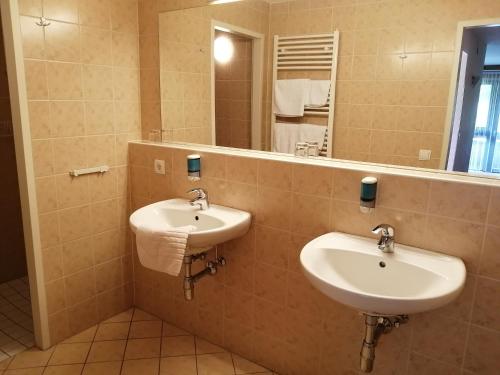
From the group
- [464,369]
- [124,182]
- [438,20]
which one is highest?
[438,20]

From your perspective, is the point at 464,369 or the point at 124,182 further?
the point at 124,182

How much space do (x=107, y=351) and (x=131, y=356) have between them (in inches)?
6.0

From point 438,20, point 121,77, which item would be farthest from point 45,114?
point 438,20

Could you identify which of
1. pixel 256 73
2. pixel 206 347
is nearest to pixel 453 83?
pixel 256 73

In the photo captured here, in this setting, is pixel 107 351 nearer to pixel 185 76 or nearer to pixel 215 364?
pixel 215 364

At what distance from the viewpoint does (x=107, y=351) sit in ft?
7.39

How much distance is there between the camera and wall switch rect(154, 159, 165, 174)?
235 cm

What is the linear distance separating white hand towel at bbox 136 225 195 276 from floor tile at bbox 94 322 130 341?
0.86m

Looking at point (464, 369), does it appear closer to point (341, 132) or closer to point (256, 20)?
point (341, 132)

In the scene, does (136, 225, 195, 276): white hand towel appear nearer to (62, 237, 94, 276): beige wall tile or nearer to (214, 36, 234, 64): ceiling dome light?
(62, 237, 94, 276): beige wall tile

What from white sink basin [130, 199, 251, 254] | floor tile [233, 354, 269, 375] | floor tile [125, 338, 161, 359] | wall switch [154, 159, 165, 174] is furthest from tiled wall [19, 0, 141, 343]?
floor tile [233, 354, 269, 375]

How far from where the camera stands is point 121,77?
2.36 meters

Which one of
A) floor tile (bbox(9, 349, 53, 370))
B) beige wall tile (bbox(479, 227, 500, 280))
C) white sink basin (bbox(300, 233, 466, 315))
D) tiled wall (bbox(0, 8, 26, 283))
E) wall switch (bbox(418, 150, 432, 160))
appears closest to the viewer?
white sink basin (bbox(300, 233, 466, 315))

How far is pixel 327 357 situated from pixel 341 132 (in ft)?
3.52
